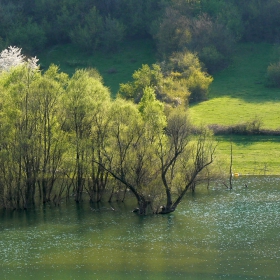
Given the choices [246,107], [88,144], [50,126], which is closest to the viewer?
[88,144]

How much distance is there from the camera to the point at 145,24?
14038cm

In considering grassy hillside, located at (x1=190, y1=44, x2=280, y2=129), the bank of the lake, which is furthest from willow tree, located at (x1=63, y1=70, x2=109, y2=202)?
grassy hillside, located at (x1=190, y1=44, x2=280, y2=129)

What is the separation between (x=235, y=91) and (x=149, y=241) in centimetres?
6463

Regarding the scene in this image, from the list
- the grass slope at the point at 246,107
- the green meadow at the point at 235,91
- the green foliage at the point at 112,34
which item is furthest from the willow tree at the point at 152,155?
the green foliage at the point at 112,34

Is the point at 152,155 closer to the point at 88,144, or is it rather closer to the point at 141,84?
the point at 88,144

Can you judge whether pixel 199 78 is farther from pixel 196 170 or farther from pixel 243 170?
pixel 196 170

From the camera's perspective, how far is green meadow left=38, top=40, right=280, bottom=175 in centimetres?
8675

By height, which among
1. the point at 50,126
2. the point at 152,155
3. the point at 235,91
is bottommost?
the point at 152,155

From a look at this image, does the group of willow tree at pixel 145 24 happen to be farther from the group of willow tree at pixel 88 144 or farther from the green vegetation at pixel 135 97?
the group of willow tree at pixel 88 144

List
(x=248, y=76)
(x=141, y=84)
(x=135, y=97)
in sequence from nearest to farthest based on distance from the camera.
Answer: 1. (x=135, y=97)
2. (x=141, y=84)
3. (x=248, y=76)

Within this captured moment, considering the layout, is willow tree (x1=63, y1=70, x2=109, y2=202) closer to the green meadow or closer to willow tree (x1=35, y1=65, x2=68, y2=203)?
willow tree (x1=35, y1=65, x2=68, y2=203)

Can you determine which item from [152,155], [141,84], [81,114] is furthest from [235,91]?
[152,155]

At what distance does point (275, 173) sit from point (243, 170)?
4.04 m

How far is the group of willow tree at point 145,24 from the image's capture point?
4926 inches
